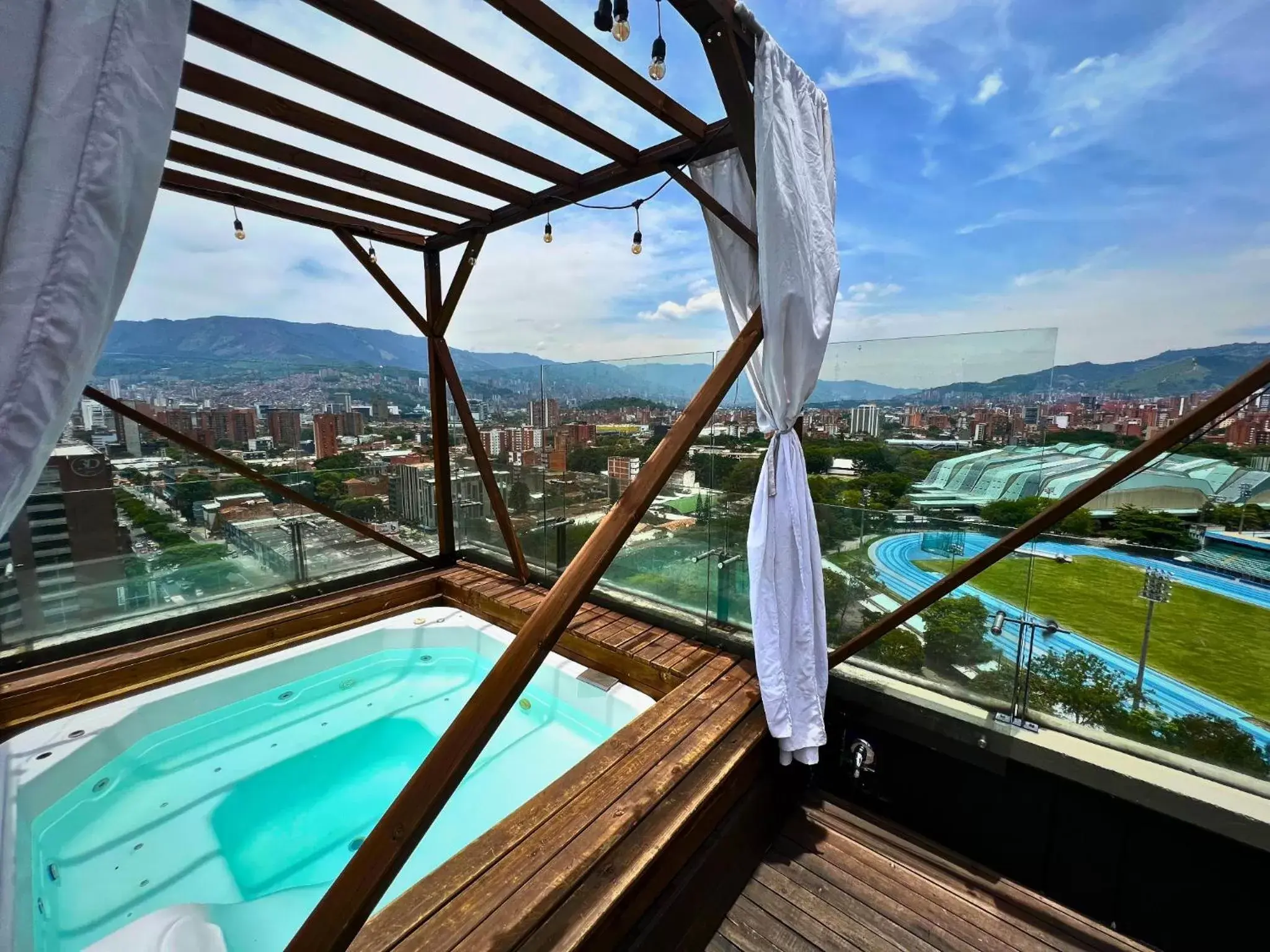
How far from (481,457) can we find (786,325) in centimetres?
265

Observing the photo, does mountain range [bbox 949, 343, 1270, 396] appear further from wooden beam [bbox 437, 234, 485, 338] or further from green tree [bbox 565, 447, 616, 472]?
wooden beam [bbox 437, 234, 485, 338]

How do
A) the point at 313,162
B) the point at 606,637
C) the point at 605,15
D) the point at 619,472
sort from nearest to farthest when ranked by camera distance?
the point at 605,15 < the point at 313,162 < the point at 606,637 < the point at 619,472

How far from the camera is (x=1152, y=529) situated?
1862 mm

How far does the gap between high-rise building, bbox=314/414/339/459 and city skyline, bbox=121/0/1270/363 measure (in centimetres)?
89

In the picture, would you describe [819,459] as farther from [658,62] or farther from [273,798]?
[273,798]

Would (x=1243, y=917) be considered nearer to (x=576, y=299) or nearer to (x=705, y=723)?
(x=705, y=723)

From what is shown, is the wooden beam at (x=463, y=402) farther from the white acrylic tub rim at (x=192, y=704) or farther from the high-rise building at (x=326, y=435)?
the high-rise building at (x=326, y=435)

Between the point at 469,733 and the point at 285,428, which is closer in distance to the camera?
the point at 469,733

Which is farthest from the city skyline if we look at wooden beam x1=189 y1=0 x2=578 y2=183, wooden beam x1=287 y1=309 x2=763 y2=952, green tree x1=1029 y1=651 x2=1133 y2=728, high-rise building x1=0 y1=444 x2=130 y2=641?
wooden beam x1=287 y1=309 x2=763 y2=952

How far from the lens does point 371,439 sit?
4.04 meters

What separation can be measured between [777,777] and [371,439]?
3861mm

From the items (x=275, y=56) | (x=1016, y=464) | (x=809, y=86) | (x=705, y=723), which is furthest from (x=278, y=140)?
(x=1016, y=464)

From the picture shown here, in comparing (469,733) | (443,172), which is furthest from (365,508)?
(469,733)

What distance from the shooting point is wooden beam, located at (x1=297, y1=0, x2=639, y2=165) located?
1.47 meters
